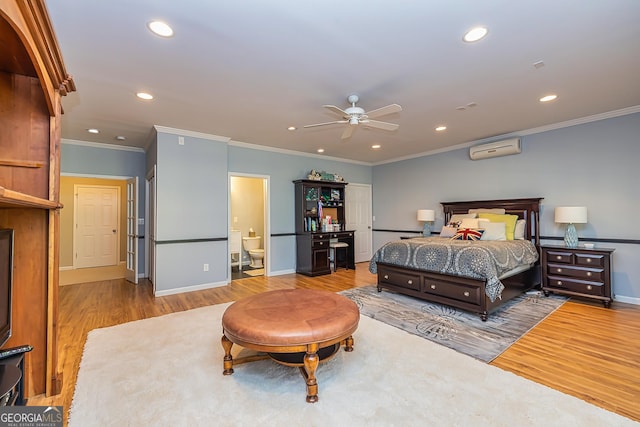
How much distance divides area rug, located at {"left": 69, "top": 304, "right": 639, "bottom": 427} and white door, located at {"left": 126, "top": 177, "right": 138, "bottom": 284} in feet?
9.63

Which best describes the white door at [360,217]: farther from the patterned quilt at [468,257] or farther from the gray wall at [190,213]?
the gray wall at [190,213]

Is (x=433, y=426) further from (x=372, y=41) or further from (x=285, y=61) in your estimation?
(x=285, y=61)

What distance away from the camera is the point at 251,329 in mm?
1939

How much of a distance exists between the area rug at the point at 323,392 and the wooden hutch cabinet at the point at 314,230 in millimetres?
3139

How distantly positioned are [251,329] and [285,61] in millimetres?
2220

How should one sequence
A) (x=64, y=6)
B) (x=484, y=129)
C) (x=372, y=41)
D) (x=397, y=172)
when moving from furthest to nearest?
(x=397, y=172)
(x=484, y=129)
(x=372, y=41)
(x=64, y=6)

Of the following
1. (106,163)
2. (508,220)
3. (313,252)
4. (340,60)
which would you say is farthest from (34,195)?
(508,220)

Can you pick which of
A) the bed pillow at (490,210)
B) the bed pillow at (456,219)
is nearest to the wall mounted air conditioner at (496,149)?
the bed pillow at (490,210)

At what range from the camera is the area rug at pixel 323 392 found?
1.71 meters

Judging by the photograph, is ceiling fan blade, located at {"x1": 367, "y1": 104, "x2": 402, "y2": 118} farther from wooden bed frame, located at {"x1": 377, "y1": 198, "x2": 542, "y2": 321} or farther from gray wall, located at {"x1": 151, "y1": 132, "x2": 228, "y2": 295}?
gray wall, located at {"x1": 151, "y1": 132, "x2": 228, "y2": 295}

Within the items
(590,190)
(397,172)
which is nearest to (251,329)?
(590,190)

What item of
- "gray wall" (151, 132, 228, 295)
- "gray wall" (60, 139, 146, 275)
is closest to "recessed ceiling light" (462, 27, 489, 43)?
"gray wall" (151, 132, 228, 295)

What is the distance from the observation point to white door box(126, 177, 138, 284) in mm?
5324

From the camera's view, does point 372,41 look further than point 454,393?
Yes
